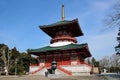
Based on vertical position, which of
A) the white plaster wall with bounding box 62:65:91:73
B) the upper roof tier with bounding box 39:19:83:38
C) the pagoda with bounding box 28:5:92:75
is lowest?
the white plaster wall with bounding box 62:65:91:73

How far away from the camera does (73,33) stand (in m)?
47.8

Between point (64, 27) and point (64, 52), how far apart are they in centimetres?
586

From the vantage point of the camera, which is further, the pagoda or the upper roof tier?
the upper roof tier

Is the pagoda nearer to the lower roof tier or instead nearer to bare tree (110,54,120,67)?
the lower roof tier

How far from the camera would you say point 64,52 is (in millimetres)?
41219

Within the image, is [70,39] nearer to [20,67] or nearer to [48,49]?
[48,49]

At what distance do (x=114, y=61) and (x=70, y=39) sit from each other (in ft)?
219

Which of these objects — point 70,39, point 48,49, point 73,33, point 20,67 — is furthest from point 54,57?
point 20,67

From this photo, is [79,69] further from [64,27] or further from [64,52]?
[64,27]

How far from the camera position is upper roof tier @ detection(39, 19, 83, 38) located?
140ft

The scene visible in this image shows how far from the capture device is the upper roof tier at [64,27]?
42.7 m

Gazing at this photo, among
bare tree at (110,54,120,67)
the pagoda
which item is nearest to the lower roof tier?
the pagoda

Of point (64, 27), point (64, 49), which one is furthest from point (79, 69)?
point (64, 27)

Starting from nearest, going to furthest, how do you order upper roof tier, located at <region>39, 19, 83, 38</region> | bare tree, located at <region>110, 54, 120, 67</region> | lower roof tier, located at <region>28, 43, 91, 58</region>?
lower roof tier, located at <region>28, 43, 91, 58</region>
upper roof tier, located at <region>39, 19, 83, 38</region>
bare tree, located at <region>110, 54, 120, 67</region>
